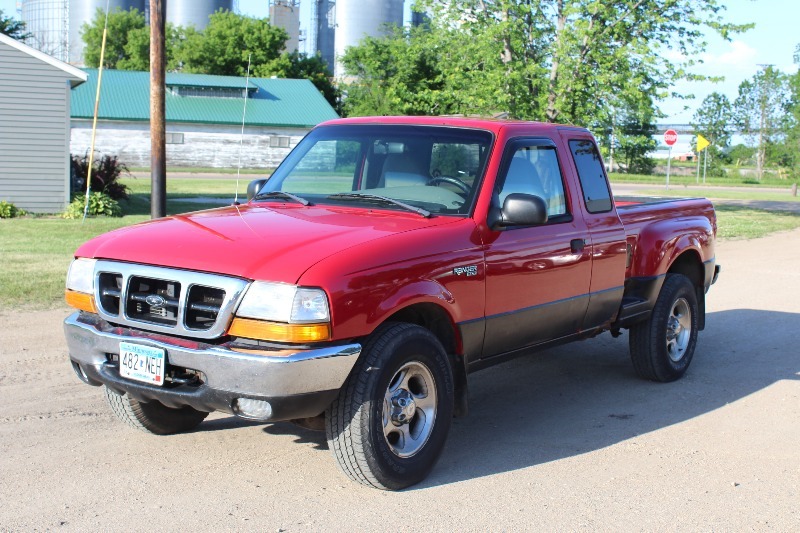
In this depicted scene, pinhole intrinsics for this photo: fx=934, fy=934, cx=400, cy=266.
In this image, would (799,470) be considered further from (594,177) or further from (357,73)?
(357,73)

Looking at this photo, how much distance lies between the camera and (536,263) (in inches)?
229

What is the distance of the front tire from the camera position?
4.62 metres

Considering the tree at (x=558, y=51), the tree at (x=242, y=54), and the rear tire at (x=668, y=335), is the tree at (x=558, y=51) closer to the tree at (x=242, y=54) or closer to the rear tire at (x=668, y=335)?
the rear tire at (x=668, y=335)

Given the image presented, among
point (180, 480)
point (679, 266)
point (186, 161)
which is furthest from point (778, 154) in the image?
→ point (180, 480)

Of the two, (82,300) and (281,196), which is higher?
(281,196)

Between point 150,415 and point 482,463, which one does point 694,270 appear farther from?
point 150,415

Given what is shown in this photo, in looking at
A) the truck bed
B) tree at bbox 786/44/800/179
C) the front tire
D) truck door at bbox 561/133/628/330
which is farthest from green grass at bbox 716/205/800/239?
tree at bbox 786/44/800/179

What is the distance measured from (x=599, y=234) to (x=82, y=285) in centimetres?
343

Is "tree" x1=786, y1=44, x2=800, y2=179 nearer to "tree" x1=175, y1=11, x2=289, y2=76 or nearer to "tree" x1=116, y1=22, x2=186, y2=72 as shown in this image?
"tree" x1=175, y1=11, x2=289, y2=76

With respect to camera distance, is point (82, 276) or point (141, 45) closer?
point (82, 276)

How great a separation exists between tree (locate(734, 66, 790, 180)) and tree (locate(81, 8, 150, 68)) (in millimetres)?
50393

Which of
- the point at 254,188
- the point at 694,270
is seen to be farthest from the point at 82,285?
the point at 694,270

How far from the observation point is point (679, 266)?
7.82m

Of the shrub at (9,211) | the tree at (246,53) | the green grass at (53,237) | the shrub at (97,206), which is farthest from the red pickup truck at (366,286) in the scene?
the tree at (246,53)
